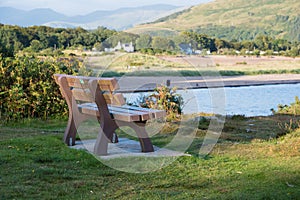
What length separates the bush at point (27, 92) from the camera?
28.5ft

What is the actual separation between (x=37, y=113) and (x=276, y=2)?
151524mm

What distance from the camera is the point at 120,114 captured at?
554cm

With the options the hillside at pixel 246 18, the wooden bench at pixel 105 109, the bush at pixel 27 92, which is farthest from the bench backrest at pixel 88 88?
the hillside at pixel 246 18

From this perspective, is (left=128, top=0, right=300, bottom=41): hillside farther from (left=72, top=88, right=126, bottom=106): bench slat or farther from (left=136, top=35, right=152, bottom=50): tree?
(left=72, top=88, right=126, bottom=106): bench slat

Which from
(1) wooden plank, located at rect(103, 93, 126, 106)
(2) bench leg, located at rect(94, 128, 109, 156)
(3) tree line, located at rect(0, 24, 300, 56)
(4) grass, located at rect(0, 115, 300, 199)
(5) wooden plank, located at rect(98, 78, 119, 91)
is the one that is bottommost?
(4) grass, located at rect(0, 115, 300, 199)

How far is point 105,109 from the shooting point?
18.4ft

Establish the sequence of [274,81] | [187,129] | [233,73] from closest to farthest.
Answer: [187,129] < [274,81] < [233,73]

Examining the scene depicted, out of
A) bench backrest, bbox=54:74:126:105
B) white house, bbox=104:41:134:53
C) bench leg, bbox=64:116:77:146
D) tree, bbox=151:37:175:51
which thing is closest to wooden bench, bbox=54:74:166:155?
bench backrest, bbox=54:74:126:105

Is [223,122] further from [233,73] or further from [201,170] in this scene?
[233,73]

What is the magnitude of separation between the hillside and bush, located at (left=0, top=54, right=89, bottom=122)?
3433 inches

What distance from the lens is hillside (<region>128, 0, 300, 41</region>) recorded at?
4328 inches

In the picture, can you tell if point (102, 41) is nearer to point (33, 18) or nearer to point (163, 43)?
point (33, 18)

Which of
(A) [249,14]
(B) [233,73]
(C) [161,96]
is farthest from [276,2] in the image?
(C) [161,96]

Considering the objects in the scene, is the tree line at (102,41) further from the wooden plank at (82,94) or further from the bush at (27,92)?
the wooden plank at (82,94)
